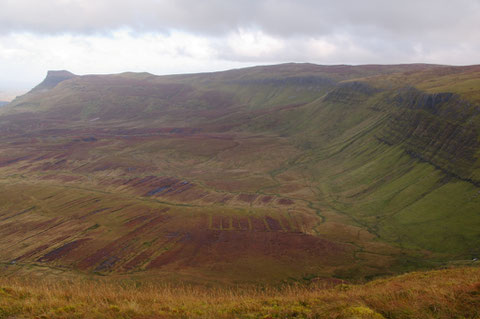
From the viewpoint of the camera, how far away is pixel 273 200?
87062 millimetres

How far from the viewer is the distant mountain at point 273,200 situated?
50.9m

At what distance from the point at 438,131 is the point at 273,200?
52.9 metres

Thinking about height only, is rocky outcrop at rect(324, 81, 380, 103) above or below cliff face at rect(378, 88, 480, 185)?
above

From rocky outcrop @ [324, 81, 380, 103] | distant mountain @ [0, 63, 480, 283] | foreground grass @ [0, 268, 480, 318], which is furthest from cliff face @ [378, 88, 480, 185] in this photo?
foreground grass @ [0, 268, 480, 318]

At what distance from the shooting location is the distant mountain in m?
50.9

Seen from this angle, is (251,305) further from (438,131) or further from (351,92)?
(351,92)

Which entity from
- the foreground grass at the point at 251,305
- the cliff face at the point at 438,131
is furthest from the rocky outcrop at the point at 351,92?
the foreground grass at the point at 251,305

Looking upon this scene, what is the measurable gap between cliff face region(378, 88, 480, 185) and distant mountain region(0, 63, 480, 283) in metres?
0.45

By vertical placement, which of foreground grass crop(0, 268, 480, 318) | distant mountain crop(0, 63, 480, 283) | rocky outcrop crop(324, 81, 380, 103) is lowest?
distant mountain crop(0, 63, 480, 283)

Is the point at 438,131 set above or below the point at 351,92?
below

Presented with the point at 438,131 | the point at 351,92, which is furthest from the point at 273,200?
the point at 351,92

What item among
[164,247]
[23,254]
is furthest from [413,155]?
[23,254]

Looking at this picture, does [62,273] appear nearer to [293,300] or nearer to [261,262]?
[261,262]

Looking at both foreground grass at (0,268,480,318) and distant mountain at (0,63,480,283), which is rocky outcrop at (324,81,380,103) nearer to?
distant mountain at (0,63,480,283)
